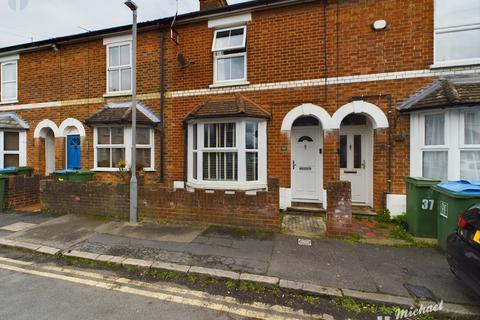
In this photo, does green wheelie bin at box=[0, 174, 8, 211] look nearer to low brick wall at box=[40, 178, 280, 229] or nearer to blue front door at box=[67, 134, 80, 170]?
low brick wall at box=[40, 178, 280, 229]

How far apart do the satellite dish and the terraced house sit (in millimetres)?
39

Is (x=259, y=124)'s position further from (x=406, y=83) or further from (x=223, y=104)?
(x=406, y=83)

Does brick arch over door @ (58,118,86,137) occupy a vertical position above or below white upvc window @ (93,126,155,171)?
above

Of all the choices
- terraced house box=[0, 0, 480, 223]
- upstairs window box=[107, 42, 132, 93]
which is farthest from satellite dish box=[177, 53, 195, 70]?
upstairs window box=[107, 42, 132, 93]

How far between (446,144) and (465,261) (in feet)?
12.8

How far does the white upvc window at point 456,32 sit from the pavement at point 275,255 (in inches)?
185

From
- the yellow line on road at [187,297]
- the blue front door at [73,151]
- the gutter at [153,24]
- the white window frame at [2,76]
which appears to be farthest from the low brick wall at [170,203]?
the white window frame at [2,76]

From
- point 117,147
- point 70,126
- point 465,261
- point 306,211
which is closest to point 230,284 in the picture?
point 465,261

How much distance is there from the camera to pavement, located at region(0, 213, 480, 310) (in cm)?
309

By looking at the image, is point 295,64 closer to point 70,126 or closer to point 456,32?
point 456,32

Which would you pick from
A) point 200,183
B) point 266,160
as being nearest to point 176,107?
point 200,183

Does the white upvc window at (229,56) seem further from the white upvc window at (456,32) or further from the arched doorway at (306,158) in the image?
the white upvc window at (456,32)

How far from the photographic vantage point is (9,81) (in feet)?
31.4

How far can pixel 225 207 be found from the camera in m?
5.29
